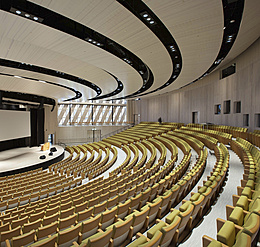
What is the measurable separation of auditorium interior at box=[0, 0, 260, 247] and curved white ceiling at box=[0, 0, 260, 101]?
43mm

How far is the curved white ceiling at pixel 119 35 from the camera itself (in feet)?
15.4

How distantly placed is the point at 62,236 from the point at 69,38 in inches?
226

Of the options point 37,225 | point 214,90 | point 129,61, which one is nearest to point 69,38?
point 129,61

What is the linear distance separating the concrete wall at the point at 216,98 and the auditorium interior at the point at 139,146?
0.10 m

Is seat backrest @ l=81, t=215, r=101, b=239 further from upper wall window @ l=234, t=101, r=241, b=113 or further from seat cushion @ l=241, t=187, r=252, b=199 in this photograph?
upper wall window @ l=234, t=101, r=241, b=113

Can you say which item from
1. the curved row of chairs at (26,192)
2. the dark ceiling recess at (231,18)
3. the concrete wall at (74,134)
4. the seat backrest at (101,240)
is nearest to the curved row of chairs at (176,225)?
the seat backrest at (101,240)

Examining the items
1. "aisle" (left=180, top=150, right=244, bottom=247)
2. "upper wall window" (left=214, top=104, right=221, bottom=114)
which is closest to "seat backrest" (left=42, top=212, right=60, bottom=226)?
"aisle" (left=180, top=150, right=244, bottom=247)

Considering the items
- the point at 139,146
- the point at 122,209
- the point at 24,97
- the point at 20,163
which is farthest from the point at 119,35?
the point at 24,97

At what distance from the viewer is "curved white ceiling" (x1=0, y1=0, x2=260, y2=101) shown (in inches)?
185

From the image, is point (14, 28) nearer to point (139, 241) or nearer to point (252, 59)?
point (139, 241)

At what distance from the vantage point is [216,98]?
14188mm

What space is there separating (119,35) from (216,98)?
418 inches

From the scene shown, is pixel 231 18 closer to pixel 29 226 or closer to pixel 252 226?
pixel 252 226

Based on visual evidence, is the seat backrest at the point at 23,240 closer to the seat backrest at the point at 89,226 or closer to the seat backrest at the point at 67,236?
the seat backrest at the point at 67,236
